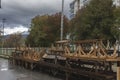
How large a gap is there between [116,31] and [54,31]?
24.8 metres

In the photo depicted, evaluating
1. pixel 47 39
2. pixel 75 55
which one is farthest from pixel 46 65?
pixel 47 39

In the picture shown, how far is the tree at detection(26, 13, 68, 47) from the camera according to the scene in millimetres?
56231

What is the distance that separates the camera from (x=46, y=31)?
2212 inches

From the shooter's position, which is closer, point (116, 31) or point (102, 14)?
point (116, 31)

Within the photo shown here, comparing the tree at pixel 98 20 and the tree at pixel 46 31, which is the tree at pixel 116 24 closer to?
the tree at pixel 98 20

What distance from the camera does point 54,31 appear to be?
56688 millimetres

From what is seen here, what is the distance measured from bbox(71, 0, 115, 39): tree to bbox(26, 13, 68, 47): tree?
63.6 ft

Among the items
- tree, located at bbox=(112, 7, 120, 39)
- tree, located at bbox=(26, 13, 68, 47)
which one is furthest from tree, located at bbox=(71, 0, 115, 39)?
tree, located at bbox=(26, 13, 68, 47)

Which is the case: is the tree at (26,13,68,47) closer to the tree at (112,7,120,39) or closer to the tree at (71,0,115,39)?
the tree at (71,0,115,39)

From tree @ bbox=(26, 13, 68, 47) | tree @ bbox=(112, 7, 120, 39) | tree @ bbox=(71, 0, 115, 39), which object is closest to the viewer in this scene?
tree @ bbox=(112, 7, 120, 39)

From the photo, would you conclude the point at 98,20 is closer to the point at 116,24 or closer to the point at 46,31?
the point at 116,24

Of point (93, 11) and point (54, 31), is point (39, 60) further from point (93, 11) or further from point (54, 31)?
point (54, 31)

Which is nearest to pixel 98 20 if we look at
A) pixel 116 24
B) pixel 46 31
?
pixel 116 24

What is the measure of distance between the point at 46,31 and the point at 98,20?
21.2 m
